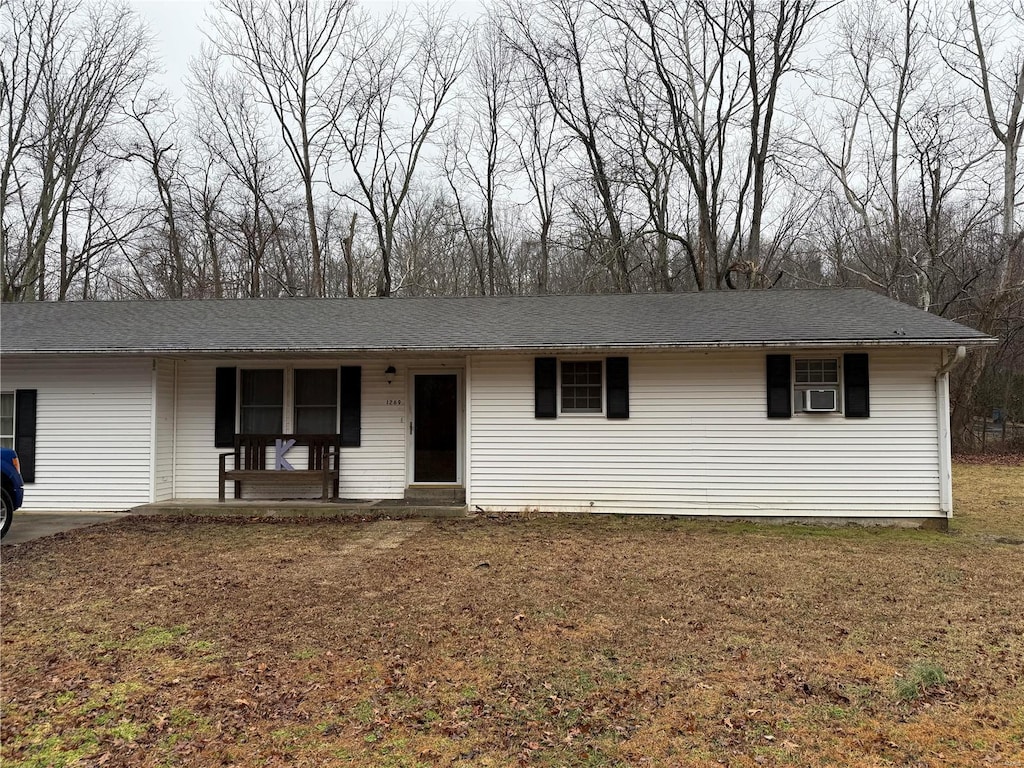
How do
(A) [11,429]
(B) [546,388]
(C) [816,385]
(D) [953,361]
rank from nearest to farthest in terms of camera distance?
(D) [953,361]
(C) [816,385]
(B) [546,388]
(A) [11,429]

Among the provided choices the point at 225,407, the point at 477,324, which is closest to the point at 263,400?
the point at 225,407

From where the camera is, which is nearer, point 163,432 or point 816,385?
point 816,385

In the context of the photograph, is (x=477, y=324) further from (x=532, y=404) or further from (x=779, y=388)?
(x=779, y=388)

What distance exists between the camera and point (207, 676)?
11.8 feet

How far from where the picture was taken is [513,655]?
153 inches

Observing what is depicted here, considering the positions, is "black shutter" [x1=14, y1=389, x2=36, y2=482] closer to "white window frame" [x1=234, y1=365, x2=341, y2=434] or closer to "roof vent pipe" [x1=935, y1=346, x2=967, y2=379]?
"white window frame" [x1=234, y1=365, x2=341, y2=434]

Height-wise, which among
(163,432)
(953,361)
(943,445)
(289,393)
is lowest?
(943,445)

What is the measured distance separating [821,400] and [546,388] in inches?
144

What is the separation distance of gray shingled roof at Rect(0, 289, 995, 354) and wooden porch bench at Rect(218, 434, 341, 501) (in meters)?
1.50

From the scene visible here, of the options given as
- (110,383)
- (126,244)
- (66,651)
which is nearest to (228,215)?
(126,244)

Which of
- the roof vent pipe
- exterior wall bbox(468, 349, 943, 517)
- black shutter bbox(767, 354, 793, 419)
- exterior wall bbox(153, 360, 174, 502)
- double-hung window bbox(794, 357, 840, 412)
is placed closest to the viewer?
the roof vent pipe

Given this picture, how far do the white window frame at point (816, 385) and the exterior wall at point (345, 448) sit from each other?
5.58 m

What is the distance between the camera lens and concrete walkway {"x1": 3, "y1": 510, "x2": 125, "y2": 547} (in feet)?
24.6

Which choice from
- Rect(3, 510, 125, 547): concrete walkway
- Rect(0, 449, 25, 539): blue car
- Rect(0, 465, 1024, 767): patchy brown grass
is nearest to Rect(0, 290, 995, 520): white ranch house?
Rect(3, 510, 125, 547): concrete walkway
